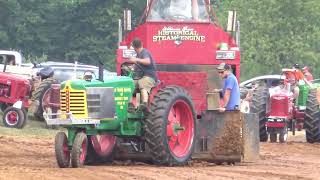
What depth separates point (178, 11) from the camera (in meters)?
19.5

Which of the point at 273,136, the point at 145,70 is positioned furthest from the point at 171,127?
the point at 273,136

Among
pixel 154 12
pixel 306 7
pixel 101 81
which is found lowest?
pixel 101 81

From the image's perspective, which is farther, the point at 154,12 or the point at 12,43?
the point at 12,43

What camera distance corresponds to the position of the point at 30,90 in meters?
25.7

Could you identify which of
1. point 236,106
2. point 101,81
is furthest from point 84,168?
point 236,106

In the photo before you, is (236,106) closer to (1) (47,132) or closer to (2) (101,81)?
(2) (101,81)

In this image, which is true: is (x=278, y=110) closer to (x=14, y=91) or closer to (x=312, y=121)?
(x=312, y=121)

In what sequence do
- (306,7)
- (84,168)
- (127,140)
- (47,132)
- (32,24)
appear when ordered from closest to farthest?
(84,168), (127,140), (47,132), (306,7), (32,24)

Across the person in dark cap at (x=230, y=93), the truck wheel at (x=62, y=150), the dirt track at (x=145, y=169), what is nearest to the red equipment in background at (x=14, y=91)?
the dirt track at (x=145, y=169)

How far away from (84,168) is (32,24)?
4488 centimetres

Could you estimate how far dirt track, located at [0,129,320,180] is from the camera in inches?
523

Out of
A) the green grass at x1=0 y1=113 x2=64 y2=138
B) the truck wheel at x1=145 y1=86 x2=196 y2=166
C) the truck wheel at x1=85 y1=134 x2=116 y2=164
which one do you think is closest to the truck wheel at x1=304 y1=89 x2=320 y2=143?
the green grass at x1=0 y1=113 x2=64 y2=138

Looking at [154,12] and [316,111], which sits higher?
[154,12]

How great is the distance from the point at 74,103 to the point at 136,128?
1.13 meters
